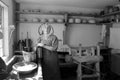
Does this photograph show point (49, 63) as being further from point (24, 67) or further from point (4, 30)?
point (4, 30)

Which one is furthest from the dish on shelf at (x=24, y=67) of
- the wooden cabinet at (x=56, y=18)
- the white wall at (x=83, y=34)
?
the white wall at (x=83, y=34)

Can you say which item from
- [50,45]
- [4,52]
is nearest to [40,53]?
[50,45]

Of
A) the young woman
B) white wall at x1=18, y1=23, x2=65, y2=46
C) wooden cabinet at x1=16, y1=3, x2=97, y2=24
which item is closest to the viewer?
the young woman

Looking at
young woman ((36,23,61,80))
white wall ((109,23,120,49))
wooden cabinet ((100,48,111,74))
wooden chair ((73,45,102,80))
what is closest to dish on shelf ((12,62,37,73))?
young woman ((36,23,61,80))

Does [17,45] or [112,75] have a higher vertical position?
[17,45]

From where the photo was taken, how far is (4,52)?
2.86m

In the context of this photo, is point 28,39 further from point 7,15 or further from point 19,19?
point 7,15

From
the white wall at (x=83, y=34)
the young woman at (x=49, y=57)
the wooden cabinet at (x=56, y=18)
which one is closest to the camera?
the young woman at (x=49, y=57)

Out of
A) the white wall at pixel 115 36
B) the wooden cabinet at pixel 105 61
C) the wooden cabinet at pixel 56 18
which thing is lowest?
the wooden cabinet at pixel 105 61

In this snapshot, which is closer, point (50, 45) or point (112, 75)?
point (50, 45)

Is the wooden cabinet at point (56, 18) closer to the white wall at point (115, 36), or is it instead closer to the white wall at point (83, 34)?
the white wall at point (83, 34)

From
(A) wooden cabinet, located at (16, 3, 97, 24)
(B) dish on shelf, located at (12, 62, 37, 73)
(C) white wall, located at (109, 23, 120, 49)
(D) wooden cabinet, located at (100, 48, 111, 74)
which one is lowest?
(D) wooden cabinet, located at (100, 48, 111, 74)

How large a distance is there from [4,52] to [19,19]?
1.42 meters

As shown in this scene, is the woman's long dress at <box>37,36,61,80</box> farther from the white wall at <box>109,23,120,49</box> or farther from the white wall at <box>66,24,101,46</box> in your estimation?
the white wall at <box>109,23,120,49</box>
